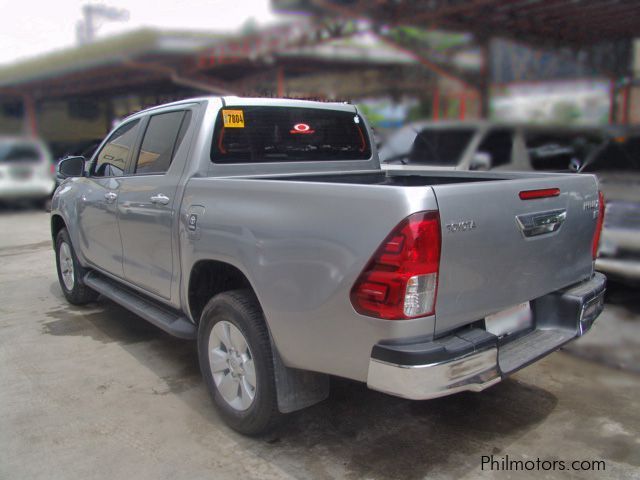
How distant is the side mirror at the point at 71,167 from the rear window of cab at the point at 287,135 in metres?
2.00

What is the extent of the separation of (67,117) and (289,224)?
97.4 ft

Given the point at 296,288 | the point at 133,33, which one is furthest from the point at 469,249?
the point at 133,33

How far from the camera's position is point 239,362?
2920 mm

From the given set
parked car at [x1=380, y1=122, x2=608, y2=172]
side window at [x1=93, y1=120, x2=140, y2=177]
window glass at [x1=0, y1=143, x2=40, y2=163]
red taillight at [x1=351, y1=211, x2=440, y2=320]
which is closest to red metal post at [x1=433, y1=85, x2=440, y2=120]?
parked car at [x1=380, y1=122, x2=608, y2=172]

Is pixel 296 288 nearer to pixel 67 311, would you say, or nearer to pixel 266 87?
pixel 67 311

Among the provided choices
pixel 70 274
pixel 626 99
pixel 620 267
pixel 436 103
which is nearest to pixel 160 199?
pixel 70 274

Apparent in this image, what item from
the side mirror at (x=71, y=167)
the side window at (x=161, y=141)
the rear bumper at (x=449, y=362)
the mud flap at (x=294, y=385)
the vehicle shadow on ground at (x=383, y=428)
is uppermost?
the side window at (x=161, y=141)

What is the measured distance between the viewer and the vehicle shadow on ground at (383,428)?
2.69m

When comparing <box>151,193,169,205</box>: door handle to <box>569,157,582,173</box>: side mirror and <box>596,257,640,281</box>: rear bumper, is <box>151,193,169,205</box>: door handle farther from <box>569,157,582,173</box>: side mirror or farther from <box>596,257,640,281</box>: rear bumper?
<box>596,257,640,281</box>: rear bumper

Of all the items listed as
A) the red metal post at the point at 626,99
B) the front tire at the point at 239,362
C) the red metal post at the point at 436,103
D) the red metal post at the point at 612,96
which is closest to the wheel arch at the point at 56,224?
the front tire at the point at 239,362

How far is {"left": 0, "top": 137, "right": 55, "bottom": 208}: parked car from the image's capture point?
12.3m

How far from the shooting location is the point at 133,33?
51.6 ft

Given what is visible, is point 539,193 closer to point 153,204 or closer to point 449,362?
point 449,362

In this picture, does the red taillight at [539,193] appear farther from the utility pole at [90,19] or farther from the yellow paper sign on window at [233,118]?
the utility pole at [90,19]
